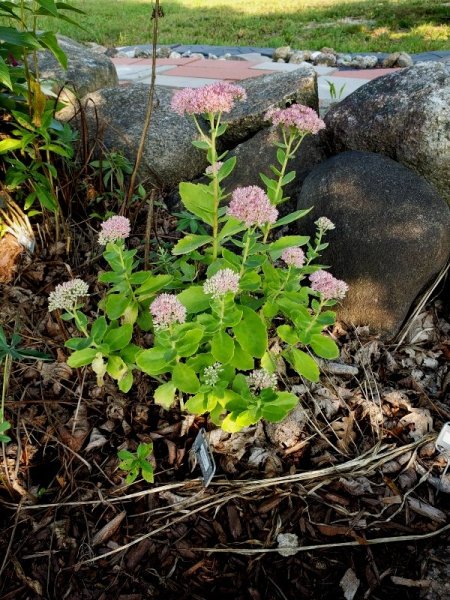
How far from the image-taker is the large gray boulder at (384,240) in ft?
6.55

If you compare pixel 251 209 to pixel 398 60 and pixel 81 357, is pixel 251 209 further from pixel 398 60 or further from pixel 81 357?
pixel 398 60

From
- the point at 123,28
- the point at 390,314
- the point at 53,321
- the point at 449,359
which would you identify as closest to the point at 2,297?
the point at 53,321

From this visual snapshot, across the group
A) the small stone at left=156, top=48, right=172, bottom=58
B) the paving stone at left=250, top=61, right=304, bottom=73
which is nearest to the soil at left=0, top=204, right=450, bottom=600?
the paving stone at left=250, top=61, right=304, bottom=73

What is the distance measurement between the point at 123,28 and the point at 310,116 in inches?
298

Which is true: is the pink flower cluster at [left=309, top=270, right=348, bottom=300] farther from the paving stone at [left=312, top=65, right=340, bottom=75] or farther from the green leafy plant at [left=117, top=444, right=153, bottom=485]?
the paving stone at [left=312, top=65, right=340, bottom=75]

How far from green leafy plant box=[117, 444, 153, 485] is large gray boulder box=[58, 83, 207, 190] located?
1494mm

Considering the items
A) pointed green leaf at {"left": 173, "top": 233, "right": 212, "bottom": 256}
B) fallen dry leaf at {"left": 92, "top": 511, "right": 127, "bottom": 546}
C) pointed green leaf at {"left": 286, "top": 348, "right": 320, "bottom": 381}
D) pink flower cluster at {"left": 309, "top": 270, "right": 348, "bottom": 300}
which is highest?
pointed green leaf at {"left": 173, "top": 233, "right": 212, "bottom": 256}

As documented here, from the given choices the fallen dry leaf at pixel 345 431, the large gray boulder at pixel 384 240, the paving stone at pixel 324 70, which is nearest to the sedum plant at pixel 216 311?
the fallen dry leaf at pixel 345 431

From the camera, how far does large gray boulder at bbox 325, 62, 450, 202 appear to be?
2148mm

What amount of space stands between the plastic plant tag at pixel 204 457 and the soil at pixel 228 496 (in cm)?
9

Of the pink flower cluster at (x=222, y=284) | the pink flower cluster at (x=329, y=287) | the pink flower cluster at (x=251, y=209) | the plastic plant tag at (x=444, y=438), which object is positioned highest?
the pink flower cluster at (x=251, y=209)

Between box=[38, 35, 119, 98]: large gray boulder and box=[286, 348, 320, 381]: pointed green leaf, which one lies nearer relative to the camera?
box=[286, 348, 320, 381]: pointed green leaf

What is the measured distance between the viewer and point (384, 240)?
6.61ft

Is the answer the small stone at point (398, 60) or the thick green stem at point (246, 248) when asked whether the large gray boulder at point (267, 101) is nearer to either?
the thick green stem at point (246, 248)
